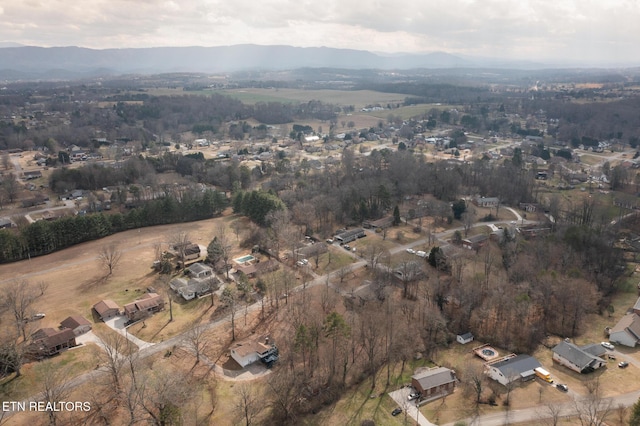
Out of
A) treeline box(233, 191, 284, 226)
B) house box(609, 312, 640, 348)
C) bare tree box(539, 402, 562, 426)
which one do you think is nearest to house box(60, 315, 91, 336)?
treeline box(233, 191, 284, 226)

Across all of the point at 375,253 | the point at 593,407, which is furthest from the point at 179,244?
the point at 593,407

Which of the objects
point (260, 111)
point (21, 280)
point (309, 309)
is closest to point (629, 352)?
point (309, 309)

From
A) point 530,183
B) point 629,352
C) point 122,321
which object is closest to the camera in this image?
point 629,352

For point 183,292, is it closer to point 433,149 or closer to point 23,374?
point 23,374

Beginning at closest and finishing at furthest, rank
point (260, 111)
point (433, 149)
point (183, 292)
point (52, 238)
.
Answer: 1. point (183, 292)
2. point (52, 238)
3. point (433, 149)
4. point (260, 111)

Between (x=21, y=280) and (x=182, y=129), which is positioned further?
(x=182, y=129)

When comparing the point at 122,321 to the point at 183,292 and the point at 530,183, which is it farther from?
the point at 530,183

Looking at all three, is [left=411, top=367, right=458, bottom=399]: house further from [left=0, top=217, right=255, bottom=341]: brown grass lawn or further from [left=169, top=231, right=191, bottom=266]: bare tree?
[left=169, top=231, right=191, bottom=266]: bare tree
